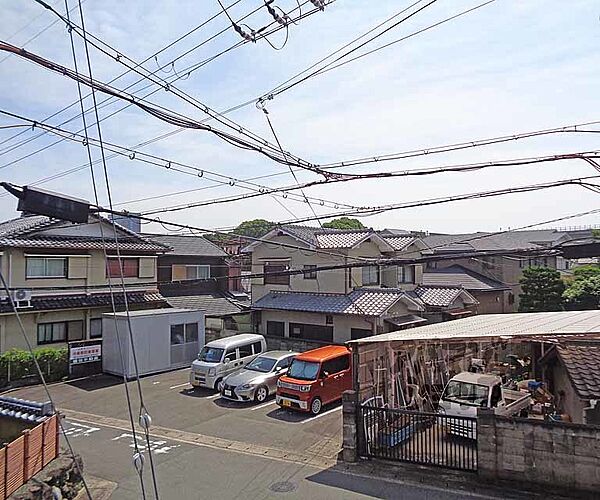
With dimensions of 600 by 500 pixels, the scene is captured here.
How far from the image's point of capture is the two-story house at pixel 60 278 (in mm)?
18031

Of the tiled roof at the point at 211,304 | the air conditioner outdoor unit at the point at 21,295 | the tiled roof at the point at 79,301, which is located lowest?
the tiled roof at the point at 211,304

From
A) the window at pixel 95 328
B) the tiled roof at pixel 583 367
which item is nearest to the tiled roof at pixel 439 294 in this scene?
the tiled roof at pixel 583 367

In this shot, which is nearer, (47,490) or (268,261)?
(47,490)

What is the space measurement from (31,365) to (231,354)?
684 cm

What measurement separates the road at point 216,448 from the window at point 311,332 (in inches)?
250

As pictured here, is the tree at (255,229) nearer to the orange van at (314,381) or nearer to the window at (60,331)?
the orange van at (314,381)

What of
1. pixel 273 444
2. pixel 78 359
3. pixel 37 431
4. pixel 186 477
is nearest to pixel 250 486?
pixel 186 477

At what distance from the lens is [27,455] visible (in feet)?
24.9

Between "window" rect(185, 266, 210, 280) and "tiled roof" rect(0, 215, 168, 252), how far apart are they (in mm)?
3561

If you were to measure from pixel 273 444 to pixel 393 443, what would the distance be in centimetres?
268

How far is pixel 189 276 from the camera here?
26312mm

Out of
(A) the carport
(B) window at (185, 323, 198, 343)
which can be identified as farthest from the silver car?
(B) window at (185, 323, 198, 343)

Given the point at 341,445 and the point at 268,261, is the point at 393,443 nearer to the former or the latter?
the point at 341,445

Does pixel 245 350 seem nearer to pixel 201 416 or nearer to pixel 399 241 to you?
pixel 201 416
